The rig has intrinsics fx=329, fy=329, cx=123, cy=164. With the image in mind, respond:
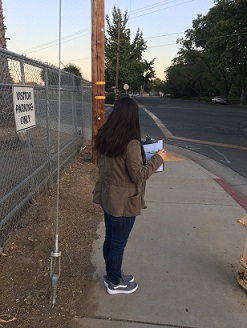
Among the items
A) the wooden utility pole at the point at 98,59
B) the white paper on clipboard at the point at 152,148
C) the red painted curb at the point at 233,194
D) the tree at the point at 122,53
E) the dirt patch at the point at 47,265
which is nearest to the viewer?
the dirt patch at the point at 47,265

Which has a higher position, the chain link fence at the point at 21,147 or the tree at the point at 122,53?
the tree at the point at 122,53

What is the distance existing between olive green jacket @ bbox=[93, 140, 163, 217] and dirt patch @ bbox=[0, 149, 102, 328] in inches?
32.3

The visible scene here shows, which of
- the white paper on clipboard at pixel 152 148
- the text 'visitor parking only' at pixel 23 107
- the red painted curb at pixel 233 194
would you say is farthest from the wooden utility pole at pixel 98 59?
the white paper on clipboard at pixel 152 148

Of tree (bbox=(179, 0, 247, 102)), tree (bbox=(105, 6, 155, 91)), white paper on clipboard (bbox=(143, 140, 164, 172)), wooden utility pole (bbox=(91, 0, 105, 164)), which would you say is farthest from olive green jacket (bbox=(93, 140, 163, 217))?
tree (bbox=(105, 6, 155, 91))

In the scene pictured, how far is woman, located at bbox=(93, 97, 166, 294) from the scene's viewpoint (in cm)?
234

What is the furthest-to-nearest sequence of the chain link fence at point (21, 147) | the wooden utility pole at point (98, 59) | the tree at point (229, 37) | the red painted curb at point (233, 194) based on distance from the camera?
the tree at point (229, 37) → the wooden utility pole at point (98, 59) → the red painted curb at point (233, 194) → the chain link fence at point (21, 147)

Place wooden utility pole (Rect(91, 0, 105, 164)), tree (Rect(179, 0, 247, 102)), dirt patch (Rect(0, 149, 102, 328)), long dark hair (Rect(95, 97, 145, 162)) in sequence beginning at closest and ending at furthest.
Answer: long dark hair (Rect(95, 97, 145, 162))
dirt patch (Rect(0, 149, 102, 328))
wooden utility pole (Rect(91, 0, 105, 164))
tree (Rect(179, 0, 247, 102))

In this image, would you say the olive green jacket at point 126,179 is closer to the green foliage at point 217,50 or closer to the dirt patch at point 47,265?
the dirt patch at point 47,265

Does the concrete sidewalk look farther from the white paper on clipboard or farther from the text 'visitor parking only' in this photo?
the text 'visitor parking only'

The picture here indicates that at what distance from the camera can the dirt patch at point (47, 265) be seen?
2482mm

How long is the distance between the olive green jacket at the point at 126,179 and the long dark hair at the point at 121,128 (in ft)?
0.15

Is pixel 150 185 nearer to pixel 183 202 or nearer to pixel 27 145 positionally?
pixel 183 202

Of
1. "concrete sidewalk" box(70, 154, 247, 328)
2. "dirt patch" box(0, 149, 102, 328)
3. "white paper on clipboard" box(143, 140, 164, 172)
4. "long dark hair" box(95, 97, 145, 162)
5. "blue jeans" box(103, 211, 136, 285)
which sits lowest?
"concrete sidewalk" box(70, 154, 247, 328)

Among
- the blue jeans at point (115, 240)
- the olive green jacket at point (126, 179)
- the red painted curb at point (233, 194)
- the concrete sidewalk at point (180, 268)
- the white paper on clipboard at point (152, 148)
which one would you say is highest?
the white paper on clipboard at point (152, 148)
